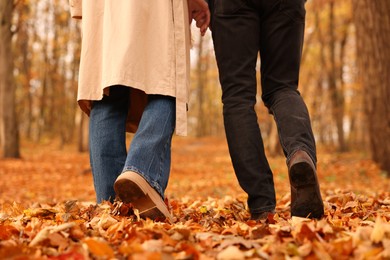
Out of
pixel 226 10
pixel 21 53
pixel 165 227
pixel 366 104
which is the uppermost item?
pixel 21 53

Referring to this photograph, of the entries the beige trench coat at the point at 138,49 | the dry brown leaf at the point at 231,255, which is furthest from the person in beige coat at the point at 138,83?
the dry brown leaf at the point at 231,255

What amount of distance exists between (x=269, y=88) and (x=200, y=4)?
0.66m

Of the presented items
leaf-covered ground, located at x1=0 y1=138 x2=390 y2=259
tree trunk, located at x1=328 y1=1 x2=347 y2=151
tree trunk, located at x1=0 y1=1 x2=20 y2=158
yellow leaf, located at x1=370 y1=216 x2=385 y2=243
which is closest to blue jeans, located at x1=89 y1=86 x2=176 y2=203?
leaf-covered ground, located at x1=0 y1=138 x2=390 y2=259

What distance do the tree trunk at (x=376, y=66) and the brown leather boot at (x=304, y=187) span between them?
5.82m

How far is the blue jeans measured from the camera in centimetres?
236

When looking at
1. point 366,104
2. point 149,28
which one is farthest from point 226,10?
point 366,104

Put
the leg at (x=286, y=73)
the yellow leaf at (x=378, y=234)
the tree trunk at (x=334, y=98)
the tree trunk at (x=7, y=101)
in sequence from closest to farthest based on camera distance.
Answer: the yellow leaf at (x=378, y=234) < the leg at (x=286, y=73) < the tree trunk at (x=7, y=101) < the tree trunk at (x=334, y=98)

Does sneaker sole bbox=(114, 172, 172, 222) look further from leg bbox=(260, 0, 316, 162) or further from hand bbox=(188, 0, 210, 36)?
hand bbox=(188, 0, 210, 36)

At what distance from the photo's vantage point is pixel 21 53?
24.6 meters

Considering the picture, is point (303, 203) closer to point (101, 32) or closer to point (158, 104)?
point (158, 104)

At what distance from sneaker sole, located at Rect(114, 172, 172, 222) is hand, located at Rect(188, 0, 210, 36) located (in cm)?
111

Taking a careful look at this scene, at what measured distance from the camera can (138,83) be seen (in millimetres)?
2441

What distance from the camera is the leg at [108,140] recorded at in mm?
2596

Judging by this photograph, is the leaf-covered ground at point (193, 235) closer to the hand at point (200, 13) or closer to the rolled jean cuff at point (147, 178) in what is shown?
the rolled jean cuff at point (147, 178)
